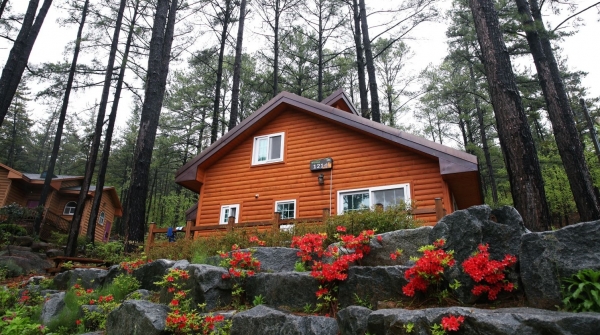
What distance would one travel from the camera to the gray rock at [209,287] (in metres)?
5.23

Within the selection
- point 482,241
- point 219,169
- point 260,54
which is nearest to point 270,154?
point 219,169

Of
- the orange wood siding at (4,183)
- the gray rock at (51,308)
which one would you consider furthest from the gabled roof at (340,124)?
the orange wood siding at (4,183)

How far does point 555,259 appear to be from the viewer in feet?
11.8

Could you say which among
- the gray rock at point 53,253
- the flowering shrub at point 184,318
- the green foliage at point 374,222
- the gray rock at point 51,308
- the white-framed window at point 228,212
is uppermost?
the white-framed window at point 228,212

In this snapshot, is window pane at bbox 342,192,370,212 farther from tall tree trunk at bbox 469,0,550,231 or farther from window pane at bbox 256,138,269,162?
tall tree trunk at bbox 469,0,550,231

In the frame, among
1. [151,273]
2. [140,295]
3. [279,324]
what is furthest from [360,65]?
[279,324]

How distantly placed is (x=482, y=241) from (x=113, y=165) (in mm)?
36356

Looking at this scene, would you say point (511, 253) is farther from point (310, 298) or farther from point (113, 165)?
point (113, 165)

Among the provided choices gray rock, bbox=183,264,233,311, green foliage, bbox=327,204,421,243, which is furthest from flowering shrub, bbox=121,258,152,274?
green foliage, bbox=327,204,421,243

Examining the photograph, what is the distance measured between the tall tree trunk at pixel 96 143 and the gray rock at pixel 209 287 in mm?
10767

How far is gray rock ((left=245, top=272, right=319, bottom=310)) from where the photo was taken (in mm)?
4930

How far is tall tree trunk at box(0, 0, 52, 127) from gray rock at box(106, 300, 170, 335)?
313 inches

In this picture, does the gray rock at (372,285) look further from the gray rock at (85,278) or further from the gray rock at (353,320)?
the gray rock at (85,278)

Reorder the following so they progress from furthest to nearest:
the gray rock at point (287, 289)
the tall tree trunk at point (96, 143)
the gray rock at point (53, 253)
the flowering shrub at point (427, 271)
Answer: the gray rock at point (53, 253) → the tall tree trunk at point (96, 143) → the gray rock at point (287, 289) → the flowering shrub at point (427, 271)
